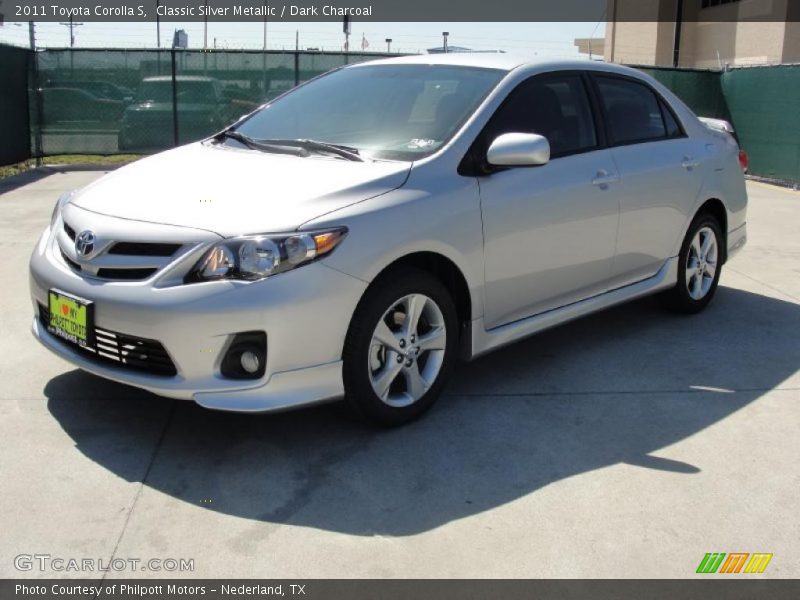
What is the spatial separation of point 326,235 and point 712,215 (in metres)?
3.43

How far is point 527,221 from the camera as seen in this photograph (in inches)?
176

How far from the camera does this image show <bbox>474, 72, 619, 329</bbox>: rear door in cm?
438

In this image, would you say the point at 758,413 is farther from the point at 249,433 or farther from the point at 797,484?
the point at 249,433

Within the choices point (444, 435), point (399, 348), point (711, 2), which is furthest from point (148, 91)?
point (711, 2)

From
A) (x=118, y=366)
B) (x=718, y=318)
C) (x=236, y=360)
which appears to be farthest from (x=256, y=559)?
(x=718, y=318)

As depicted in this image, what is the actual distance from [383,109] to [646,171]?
5.43 feet

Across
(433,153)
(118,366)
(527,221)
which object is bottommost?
(118,366)

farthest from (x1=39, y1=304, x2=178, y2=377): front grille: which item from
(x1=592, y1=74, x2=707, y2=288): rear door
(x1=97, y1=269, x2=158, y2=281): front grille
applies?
(x1=592, y1=74, x2=707, y2=288): rear door

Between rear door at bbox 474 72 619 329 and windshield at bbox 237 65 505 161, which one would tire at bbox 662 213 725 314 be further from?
windshield at bbox 237 65 505 161

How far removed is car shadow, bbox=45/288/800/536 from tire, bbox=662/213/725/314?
0.59 meters

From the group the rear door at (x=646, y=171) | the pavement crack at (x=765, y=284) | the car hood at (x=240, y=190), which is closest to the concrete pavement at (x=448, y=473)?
the rear door at (x=646, y=171)

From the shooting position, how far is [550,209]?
460cm

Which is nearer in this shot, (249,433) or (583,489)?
(583,489)
